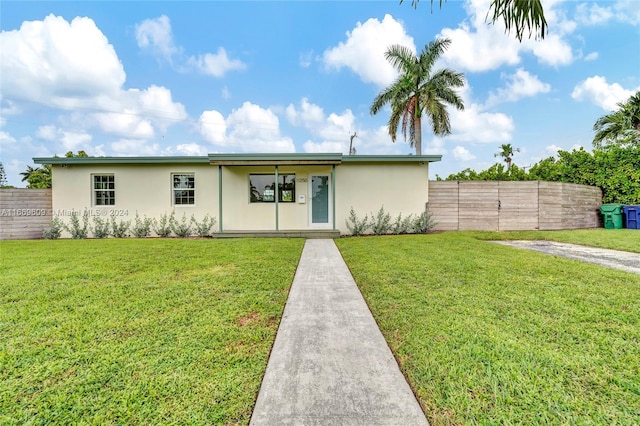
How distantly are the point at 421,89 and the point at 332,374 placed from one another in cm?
1673

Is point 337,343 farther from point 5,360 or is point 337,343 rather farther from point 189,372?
point 5,360

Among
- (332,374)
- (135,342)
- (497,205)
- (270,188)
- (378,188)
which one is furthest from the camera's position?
(497,205)

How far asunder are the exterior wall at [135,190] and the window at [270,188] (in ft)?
4.59

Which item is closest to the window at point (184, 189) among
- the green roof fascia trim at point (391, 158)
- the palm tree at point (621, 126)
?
the green roof fascia trim at point (391, 158)

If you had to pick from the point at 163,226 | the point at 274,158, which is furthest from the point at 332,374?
the point at 163,226

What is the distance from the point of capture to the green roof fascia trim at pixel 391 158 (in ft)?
33.1

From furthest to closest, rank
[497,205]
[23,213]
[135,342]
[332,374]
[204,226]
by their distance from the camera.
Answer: [497,205]
[204,226]
[23,213]
[135,342]
[332,374]

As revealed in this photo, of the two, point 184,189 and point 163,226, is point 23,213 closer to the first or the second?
point 163,226

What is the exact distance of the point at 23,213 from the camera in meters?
10.0

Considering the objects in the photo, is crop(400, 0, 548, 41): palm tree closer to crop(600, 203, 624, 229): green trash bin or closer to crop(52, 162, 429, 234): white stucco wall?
crop(52, 162, 429, 234): white stucco wall

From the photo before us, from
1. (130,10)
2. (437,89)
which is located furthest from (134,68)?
(437,89)

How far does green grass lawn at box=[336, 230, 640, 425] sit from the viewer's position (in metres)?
1.67

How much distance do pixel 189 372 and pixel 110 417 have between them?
1.58 feet

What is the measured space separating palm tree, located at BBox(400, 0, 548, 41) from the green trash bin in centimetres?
1379
